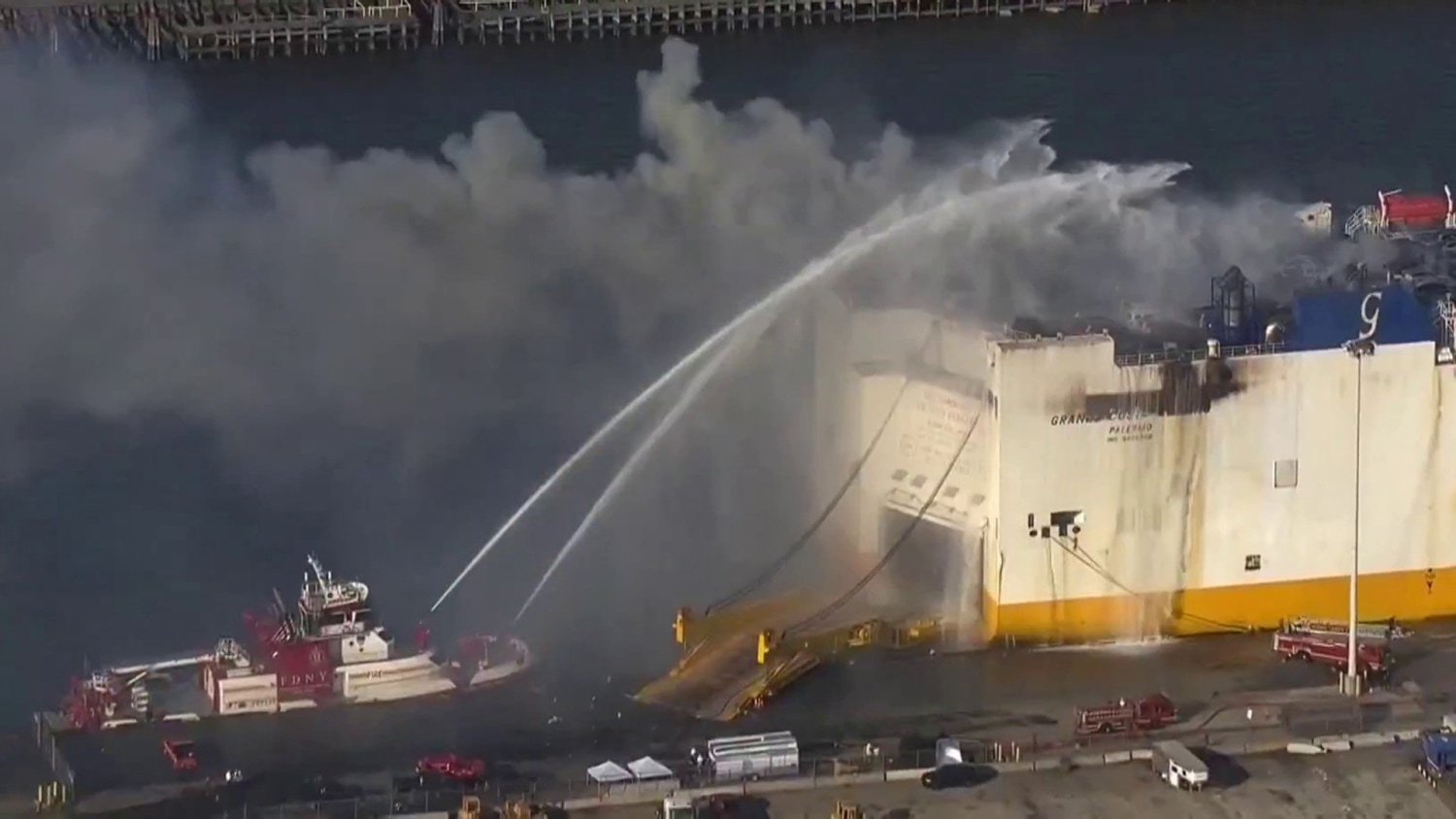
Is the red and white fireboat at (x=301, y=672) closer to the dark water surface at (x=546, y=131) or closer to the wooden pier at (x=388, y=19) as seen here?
the dark water surface at (x=546, y=131)

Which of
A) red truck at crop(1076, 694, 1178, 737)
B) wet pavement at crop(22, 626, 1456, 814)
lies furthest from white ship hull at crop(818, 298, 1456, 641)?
red truck at crop(1076, 694, 1178, 737)

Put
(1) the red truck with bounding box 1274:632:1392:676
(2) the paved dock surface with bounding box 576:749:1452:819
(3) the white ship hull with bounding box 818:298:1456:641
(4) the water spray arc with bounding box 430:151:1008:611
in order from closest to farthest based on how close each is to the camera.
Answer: (2) the paved dock surface with bounding box 576:749:1452:819, (1) the red truck with bounding box 1274:632:1392:676, (3) the white ship hull with bounding box 818:298:1456:641, (4) the water spray arc with bounding box 430:151:1008:611

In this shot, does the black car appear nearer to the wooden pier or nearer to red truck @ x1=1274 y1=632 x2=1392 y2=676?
red truck @ x1=1274 y1=632 x2=1392 y2=676

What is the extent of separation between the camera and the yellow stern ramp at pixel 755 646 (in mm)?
31188

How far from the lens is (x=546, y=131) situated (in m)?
58.3

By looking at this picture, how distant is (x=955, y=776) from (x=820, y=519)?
5.60 metres

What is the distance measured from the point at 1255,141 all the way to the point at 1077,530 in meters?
28.0

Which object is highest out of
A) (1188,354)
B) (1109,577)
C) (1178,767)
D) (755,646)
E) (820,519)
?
(1188,354)

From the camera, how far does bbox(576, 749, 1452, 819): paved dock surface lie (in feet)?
91.9

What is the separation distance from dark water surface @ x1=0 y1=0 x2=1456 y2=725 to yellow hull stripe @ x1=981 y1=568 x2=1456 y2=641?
3.14m

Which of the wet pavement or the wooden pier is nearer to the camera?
the wet pavement

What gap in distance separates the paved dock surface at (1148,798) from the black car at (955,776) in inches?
4.6

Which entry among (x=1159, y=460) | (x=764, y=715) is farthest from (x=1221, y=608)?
(x=764, y=715)

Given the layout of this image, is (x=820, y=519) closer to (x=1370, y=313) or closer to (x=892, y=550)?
(x=892, y=550)
